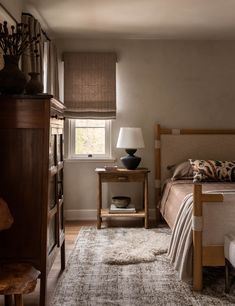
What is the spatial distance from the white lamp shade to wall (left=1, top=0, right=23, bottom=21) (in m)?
1.85

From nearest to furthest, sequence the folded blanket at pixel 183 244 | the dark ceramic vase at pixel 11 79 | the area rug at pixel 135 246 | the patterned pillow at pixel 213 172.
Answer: the dark ceramic vase at pixel 11 79 → the folded blanket at pixel 183 244 → the area rug at pixel 135 246 → the patterned pillow at pixel 213 172

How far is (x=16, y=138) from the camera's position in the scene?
2361mm

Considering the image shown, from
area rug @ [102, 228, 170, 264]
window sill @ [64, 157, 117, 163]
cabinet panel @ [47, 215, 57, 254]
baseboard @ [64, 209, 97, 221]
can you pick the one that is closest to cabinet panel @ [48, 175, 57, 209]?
cabinet panel @ [47, 215, 57, 254]

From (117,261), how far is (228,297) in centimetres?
106

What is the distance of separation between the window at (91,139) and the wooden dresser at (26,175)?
8.89 feet

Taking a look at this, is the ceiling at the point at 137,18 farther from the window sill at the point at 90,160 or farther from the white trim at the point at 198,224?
the white trim at the point at 198,224

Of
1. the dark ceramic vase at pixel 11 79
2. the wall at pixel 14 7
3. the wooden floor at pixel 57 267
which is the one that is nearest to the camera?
the dark ceramic vase at pixel 11 79

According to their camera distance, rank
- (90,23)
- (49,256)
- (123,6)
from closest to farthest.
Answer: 1. (49,256)
2. (123,6)
3. (90,23)

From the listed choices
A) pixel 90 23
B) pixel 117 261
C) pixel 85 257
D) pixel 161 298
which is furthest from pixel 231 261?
pixel 90 23

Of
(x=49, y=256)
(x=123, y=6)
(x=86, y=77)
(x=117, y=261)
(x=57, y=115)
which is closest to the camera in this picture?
(x=49, y=256)

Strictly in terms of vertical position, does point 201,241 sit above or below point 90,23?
below

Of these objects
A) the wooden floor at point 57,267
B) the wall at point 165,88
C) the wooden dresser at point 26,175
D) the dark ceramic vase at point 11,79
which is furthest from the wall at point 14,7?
the wooden floor at point 57,267

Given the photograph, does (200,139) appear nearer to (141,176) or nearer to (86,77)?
(141,176)

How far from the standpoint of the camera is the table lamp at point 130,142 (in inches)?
180
